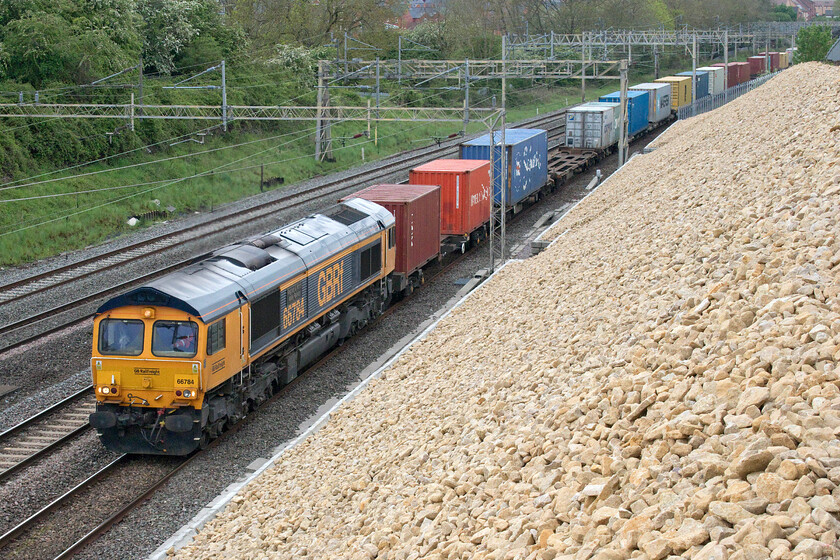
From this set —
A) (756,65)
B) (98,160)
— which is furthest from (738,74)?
(98,160)

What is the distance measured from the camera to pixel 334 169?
51.4 metres

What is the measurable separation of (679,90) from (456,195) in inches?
1628

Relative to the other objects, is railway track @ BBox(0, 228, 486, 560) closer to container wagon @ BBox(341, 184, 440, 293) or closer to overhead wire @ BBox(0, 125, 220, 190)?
container wagon @ BBox(341, 184, 440, 293)

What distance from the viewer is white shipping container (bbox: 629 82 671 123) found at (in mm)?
57656

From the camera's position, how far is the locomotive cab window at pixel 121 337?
1552 centimetres

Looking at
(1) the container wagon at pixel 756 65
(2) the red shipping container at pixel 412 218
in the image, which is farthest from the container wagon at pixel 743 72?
(2) the red shipping container at pixel 412 218

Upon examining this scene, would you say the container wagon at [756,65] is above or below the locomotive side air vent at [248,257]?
above

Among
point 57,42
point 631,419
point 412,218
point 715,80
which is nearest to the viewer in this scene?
point 631,419

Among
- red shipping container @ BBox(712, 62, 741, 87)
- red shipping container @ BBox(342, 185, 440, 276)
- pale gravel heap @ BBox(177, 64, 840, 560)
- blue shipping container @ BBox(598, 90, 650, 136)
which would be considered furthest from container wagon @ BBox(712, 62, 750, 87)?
pale gravel heap @ BBox(177, 64, 840, 560)

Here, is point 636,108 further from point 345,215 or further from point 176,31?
point 345,215

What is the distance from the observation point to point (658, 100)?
5878cm

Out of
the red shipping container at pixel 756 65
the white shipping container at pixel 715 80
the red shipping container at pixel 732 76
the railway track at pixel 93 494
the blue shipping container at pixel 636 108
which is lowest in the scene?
the railway track at pixel 93 494

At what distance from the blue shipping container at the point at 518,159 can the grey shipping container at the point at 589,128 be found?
29.5 feet

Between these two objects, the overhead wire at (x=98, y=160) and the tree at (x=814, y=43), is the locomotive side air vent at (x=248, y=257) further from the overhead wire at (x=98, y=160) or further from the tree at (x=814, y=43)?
the tree at (x=814, y=43)
